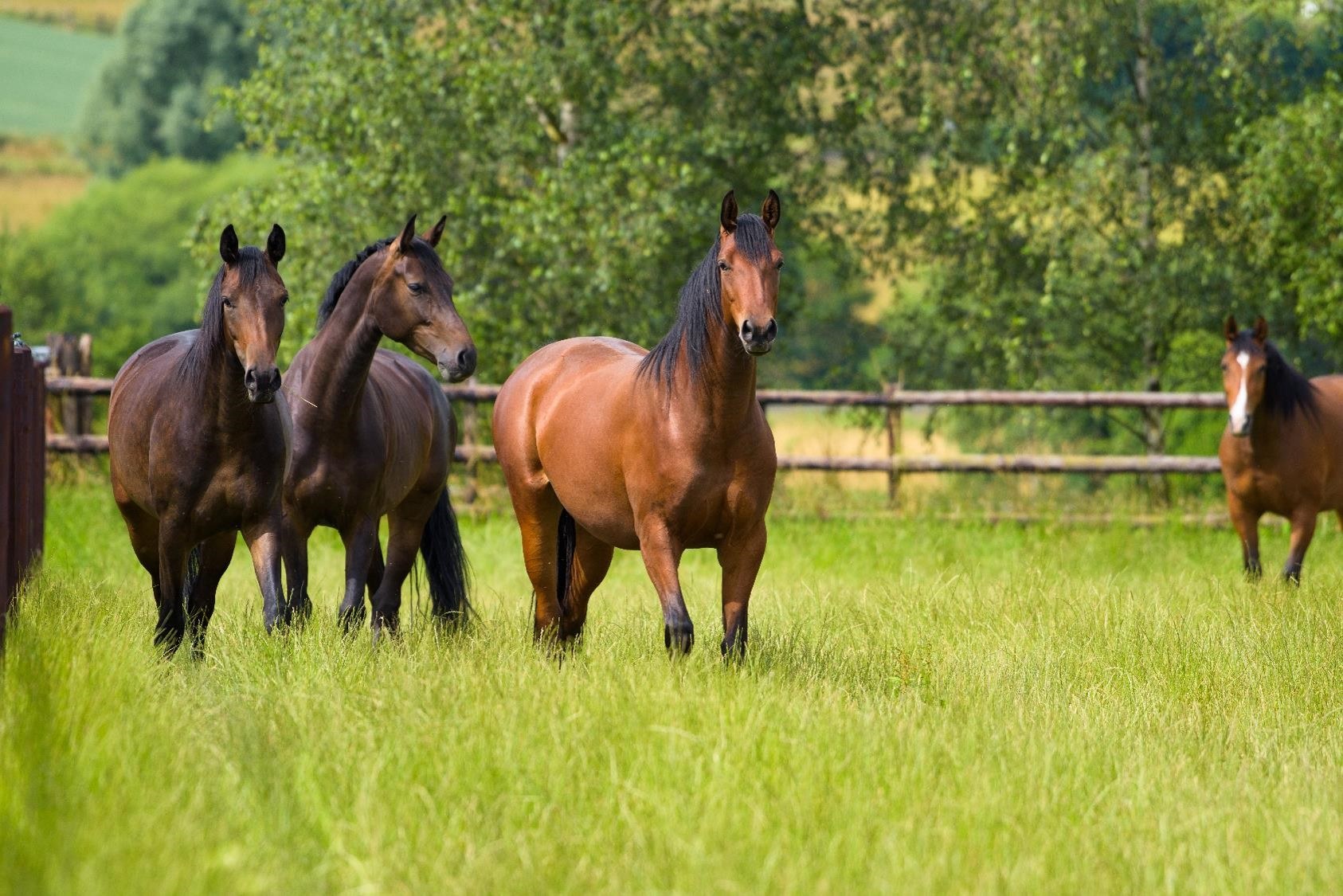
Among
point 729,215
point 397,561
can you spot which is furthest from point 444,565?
point 729,215

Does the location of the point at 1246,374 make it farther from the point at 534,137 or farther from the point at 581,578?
the point at 534,137

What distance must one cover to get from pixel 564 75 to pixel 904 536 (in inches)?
289

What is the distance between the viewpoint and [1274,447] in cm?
905

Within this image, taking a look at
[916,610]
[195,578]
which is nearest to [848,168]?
[916,610]

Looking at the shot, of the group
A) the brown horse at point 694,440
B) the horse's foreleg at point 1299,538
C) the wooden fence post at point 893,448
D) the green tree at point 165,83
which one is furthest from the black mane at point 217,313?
the green tree at point 165,83

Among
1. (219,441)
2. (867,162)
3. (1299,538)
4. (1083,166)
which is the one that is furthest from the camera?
(867,162)

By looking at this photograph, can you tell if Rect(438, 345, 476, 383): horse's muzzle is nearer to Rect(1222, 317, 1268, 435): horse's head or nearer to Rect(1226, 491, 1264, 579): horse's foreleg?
Rect(1222, 317, 1268, 435): horse's head

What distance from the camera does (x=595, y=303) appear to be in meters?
15.9

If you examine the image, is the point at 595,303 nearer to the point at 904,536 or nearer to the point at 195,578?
the point at 904,536

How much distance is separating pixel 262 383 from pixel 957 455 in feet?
30.3

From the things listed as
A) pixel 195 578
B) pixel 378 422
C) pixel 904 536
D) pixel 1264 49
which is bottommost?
pixel 904 536

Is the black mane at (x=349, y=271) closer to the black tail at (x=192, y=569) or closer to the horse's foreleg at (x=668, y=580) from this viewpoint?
the black tail at (x=192, y=569)

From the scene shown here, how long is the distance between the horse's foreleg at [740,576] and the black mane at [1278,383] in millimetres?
4816

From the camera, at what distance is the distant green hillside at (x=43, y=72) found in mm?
68500
